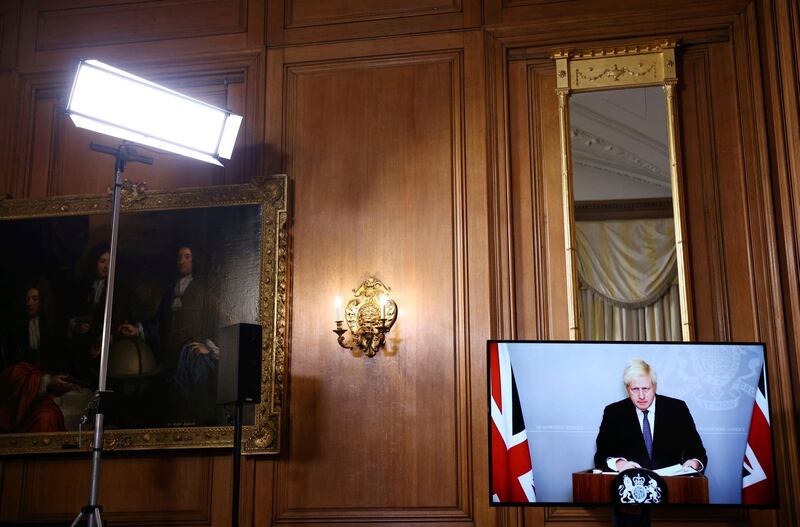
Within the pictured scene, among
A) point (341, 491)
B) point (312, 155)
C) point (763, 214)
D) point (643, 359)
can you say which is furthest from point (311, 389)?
point (763, 214)

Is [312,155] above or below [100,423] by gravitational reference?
above

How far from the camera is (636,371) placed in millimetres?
4031

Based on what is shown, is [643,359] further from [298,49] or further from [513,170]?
[298,49]

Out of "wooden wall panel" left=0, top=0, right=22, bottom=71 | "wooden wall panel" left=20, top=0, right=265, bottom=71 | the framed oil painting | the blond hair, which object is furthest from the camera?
"wooden wall panel" left=0, top=0, right=22, bottom=71

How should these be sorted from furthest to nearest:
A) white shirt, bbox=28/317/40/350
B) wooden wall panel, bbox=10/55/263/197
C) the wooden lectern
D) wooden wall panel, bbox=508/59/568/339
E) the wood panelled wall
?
wooden wall panel, bbox=10/55/263/197, white shirt, bbox=28/317/40/350, wooden wall panel, bbox=508/59/568/339, the wood panelled wall, the wooden lectern

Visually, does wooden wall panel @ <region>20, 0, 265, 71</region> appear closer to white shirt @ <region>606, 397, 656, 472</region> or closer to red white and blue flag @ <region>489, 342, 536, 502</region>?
red white and blue flag @ <region>489, 342, 536, 502</region>

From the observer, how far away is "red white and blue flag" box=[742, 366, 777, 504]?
3.93m

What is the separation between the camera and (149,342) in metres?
4.91

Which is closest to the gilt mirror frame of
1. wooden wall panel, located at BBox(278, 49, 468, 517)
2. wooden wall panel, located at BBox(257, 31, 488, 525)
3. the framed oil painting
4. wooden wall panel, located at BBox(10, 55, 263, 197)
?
wooden wall panel, located at BBox(257, 31, 488, 525)

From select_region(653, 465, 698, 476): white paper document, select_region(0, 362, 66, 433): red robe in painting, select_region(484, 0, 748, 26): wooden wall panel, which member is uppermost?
select_region(484, 0, 748, 26): wooden wall panel

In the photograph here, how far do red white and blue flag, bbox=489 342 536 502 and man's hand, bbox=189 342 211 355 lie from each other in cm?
161

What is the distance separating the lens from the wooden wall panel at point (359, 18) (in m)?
5.11

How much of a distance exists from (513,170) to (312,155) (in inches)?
43.0

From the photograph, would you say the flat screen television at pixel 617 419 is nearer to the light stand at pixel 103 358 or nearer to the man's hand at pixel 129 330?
the light stand at pixel 103 358
